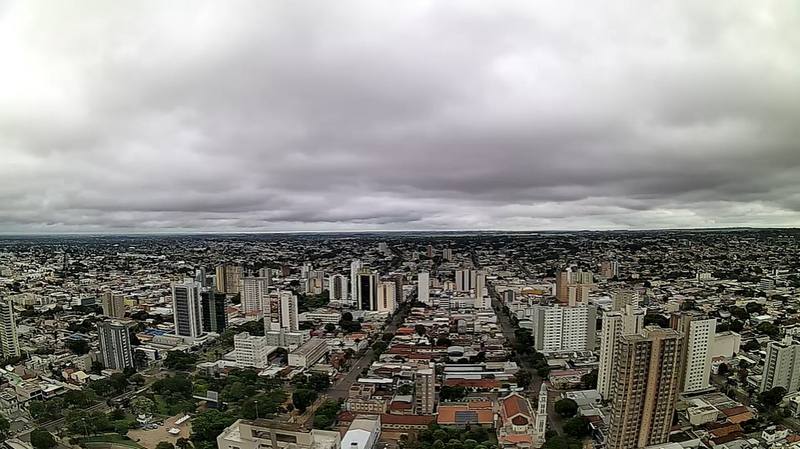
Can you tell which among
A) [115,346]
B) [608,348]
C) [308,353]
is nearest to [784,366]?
[608,348]

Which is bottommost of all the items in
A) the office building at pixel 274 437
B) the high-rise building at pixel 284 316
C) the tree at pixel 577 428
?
the tree at pixel 577 428

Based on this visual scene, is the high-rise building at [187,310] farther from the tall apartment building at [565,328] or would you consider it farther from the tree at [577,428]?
the tree at [577,428]

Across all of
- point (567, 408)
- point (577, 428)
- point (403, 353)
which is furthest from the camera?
point (403, 353)

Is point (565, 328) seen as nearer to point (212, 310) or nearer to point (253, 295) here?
point (212, 310)

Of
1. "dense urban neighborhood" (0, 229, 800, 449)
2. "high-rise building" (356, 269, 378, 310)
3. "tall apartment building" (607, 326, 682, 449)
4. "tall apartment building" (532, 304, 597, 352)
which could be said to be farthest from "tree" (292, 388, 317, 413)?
"high-rise building" (356, 269, 378, 310)

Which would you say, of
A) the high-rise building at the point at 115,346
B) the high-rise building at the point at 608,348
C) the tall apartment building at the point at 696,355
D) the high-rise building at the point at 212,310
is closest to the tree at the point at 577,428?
the high-rise building at the point at 608,348

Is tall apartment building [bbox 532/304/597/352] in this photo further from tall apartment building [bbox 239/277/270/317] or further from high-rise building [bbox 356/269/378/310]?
tall apartment building [bbox 239/277/270/317]
